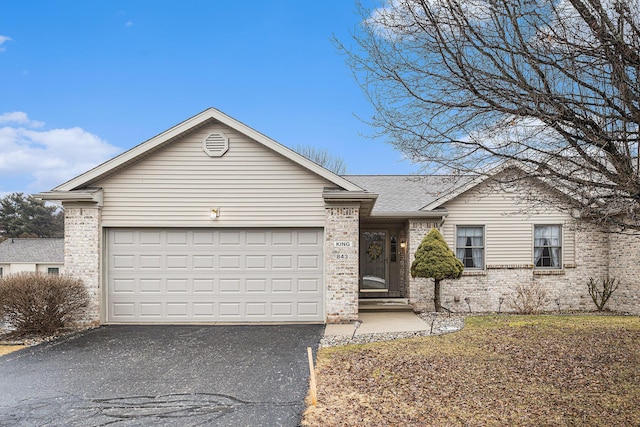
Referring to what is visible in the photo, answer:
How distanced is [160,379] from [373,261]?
11081 millimetres

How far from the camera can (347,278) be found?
36.4 feet

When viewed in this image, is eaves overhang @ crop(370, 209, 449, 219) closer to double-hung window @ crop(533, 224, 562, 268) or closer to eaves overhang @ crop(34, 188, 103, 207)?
double-hung window @ crop(533, 224, 562, 268)

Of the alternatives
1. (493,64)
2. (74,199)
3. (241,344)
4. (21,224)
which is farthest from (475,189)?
(21,224)

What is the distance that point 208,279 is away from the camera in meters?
11.4

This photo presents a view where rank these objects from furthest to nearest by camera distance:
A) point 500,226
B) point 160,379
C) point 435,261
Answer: point 500,226 → point 435,261 → point 160,379

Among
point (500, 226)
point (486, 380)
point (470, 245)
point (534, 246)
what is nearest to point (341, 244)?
point (486, 380)

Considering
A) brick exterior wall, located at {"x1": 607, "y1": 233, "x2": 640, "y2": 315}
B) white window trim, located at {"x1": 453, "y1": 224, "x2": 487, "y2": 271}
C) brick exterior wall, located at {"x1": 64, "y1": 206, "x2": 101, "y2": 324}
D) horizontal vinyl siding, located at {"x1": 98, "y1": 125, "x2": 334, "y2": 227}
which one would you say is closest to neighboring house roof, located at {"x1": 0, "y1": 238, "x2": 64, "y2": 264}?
brick exterior wall, located at {"x1": 64, "y1": 206, "x2": 101, "y2": 324}

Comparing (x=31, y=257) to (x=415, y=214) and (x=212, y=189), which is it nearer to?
(x=212, y=189)

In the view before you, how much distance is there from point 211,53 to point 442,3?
1485 cm

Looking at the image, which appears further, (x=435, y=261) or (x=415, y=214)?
(x=415, y=214)

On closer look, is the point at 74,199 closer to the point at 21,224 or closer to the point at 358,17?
the point at 358,17

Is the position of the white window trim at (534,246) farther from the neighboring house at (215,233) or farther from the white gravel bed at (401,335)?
the neighboring house at (215,233)

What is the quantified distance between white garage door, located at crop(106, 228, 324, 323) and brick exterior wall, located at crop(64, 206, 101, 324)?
1.23 feet

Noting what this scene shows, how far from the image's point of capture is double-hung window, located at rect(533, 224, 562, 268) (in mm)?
14523
